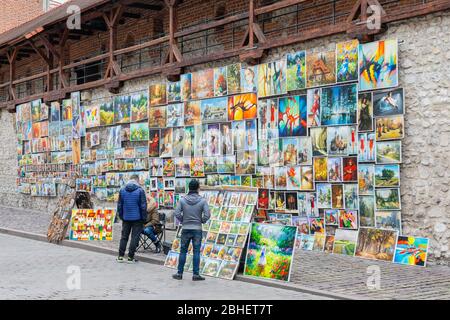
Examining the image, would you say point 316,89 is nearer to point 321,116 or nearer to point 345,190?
point 321,116

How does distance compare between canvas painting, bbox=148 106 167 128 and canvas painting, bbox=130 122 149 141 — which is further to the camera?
canvas painting, bbox=130 122 149 141

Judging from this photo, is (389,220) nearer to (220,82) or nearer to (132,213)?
(132,213)

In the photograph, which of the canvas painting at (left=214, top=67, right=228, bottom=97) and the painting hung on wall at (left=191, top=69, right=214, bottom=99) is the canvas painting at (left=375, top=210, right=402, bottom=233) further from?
the painting hung on wall at (left=191, top=69, right=214, bottom=99)

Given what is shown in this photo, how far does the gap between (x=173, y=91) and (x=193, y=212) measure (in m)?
7.46

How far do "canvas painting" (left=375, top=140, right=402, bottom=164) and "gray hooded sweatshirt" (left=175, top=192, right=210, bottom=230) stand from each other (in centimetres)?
371

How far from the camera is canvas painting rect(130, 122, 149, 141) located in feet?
58.4

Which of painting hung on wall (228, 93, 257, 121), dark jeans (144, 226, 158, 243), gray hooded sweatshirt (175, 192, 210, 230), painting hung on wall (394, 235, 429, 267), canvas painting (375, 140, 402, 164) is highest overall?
painting hung on wall (228, 93, 257, 121)

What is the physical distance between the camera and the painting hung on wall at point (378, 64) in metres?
11.7

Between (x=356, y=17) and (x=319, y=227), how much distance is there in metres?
4.15

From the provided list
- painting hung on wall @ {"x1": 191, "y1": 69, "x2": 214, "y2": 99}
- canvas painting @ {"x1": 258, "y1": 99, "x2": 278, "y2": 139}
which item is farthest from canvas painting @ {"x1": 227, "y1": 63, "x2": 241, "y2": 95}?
canvas painting @ {"x1": 258, "y1": 99, "x2": 278, "y2": 139}

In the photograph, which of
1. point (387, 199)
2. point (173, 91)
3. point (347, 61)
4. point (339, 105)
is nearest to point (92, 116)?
point (173, 91)

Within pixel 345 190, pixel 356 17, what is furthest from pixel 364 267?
pixel 356 17
